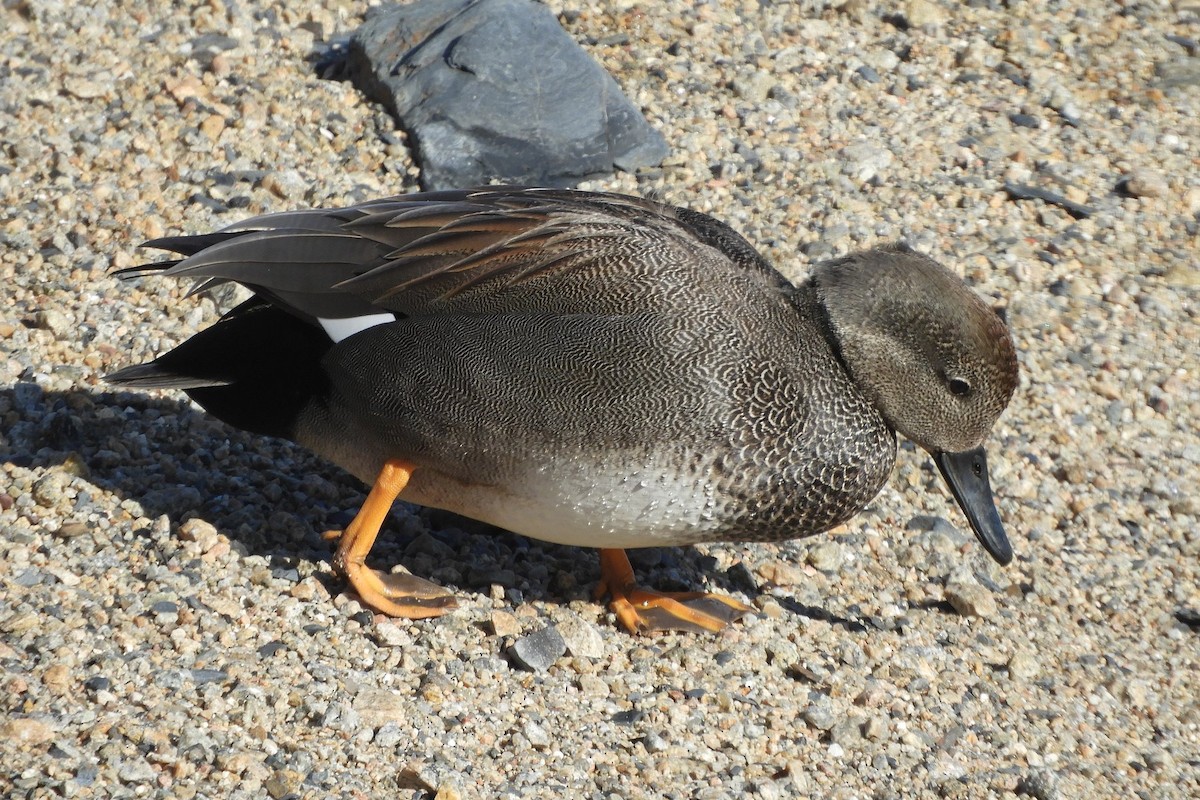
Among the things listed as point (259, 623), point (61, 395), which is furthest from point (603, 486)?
point (61, 395)

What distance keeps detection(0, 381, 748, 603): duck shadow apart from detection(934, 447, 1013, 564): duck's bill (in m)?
0.70

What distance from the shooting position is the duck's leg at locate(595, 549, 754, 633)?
3914 millimetres

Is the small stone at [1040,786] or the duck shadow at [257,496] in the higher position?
the duck shadow at [257,496]

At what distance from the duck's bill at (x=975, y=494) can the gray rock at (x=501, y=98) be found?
2.08 meters

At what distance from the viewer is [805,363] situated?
368 centimetres

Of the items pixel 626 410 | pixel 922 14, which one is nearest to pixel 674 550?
pixel 626 410

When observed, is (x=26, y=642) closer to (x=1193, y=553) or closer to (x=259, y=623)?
(x=259, y=623)

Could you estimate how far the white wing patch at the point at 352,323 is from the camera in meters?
3.67

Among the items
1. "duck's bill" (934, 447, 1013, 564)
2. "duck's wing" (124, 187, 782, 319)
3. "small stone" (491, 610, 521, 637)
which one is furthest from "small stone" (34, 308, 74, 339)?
"duck's bill" (934, 447, 1013, 564)

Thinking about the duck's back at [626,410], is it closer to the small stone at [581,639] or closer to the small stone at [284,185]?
the small stone at [581,639]

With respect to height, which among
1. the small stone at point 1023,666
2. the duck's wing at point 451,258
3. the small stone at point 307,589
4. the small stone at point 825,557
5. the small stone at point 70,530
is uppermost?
the duck's wing at point 451,258

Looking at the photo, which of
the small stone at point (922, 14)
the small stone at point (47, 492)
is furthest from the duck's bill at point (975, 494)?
the small stone at point (922, 14)

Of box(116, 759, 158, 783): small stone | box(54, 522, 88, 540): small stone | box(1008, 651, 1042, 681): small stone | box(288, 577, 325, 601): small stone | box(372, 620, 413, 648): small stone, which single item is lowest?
box(1008, 651, 1042, 681): small stone

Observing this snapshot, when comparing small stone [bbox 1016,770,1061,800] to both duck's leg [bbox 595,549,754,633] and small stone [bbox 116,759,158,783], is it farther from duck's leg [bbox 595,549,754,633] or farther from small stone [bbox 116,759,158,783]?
small stone [bbox 116,759,158,783]
